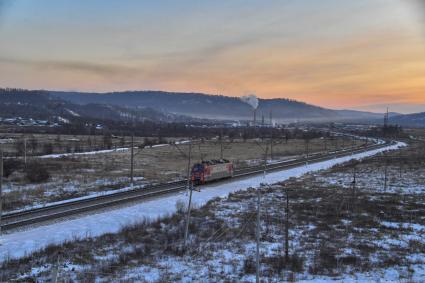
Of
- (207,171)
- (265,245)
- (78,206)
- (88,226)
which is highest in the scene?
(207,171)

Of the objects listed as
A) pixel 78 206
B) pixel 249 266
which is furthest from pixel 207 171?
pixel 249 266

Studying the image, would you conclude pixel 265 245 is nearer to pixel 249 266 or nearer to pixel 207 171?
pixel 249 266

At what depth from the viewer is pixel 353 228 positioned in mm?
24750

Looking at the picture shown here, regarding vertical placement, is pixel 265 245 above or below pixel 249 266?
below

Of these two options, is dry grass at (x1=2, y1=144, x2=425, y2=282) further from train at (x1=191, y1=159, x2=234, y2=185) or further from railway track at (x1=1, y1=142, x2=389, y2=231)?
train at (x1=191, y1=159, x2=234, y2=185)

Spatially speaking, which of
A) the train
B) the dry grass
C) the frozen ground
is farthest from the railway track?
the dry grass

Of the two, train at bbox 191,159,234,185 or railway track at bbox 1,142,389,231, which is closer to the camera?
railway track at bbox 1,142,389,231

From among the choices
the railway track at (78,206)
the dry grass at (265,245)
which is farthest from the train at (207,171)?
the dry grass at (265,245)

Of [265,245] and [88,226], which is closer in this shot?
[265,245]

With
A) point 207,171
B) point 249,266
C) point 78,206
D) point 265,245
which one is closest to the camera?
point 249,266

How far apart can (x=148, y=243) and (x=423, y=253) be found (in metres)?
12.6

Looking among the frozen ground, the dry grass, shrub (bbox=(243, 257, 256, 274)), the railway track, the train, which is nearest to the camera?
shrub (bbox=(243, 257, 256, 274))

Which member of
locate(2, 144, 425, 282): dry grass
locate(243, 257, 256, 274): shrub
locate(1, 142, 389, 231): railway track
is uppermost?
locate(243, 257, 256, 274): shrub

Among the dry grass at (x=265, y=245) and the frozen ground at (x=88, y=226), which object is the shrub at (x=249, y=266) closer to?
the dry grass at (x=265, y=245)
